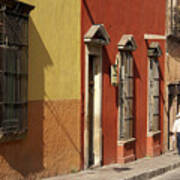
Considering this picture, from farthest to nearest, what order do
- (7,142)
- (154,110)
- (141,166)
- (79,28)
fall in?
(154,110) < (141,166) < (79,28) < (7,142)

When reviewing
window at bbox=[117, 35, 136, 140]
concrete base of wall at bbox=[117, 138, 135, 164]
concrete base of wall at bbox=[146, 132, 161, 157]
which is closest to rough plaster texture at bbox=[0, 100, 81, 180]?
concrete base of wall at bbox=[117, 138, 135, 164]

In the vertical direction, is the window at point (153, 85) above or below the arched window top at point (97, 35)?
below

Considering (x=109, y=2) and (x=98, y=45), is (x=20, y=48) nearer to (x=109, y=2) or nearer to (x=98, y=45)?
(x=98, y=45)

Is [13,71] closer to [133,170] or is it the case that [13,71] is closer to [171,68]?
[133,170]

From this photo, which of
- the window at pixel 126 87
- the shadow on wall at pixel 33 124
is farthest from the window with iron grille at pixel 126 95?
the shadow on wall at pixel 33 124

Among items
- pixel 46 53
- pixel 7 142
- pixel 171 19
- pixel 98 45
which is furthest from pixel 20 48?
pixel 171 19

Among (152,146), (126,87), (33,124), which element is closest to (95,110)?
(126,87)

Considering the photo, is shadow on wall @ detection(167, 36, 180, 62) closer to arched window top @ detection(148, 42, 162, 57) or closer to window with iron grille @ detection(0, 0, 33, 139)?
arched window top @ detection(148, 42, 162, 57)

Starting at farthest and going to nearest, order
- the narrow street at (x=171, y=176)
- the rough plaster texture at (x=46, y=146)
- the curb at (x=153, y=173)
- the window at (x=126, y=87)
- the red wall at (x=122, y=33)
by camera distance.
A: the window at (x=126, y=87) < the red wall at (x=122, y=33) < the narrow street at (x=171, y=176) < the curb at (x=153, y=173) < the rough plaster texture at (x=46, y=146)

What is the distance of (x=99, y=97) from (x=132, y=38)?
2551mm

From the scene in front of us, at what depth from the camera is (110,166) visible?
45.0 ft

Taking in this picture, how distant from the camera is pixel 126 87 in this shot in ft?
48.9

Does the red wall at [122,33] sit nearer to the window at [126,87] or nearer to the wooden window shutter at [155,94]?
the window at [126,87]

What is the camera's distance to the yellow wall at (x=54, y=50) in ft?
33.7
